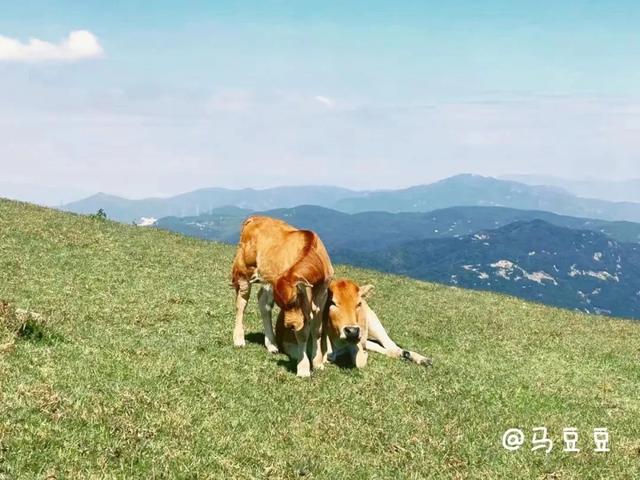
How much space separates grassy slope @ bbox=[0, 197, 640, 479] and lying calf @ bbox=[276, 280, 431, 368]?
0.69 m

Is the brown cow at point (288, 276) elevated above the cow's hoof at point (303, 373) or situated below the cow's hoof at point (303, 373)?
above

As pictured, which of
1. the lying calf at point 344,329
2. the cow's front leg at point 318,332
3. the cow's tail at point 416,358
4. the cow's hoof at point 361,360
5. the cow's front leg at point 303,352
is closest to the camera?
the cow's front leg at point 303,352

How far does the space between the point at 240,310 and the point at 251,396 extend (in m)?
5.02

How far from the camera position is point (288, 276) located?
13.9 metres

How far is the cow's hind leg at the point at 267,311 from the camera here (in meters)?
16.7

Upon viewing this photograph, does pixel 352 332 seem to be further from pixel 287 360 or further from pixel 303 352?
pixel 287 360

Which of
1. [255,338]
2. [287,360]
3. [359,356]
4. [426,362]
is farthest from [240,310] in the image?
[426,362]

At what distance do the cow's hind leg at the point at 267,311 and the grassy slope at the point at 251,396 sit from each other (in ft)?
2.05

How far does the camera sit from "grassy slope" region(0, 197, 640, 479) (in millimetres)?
9297

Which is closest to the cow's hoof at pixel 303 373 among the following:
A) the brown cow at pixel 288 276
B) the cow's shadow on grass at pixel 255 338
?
the brown cow at pixel 288 276

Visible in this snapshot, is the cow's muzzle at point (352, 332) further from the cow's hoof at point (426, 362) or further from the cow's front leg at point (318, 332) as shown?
the cow's hoof at point (426, 362)

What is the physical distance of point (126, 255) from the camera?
99.8 ft

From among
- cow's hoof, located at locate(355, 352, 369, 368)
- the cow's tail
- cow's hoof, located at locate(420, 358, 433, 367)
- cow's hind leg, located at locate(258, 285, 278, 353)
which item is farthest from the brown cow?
cow's hoof, located at locate(420, 358, 433, 367)

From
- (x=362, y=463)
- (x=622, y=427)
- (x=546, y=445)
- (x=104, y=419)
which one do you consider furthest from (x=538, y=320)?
(x=104, y=419)
